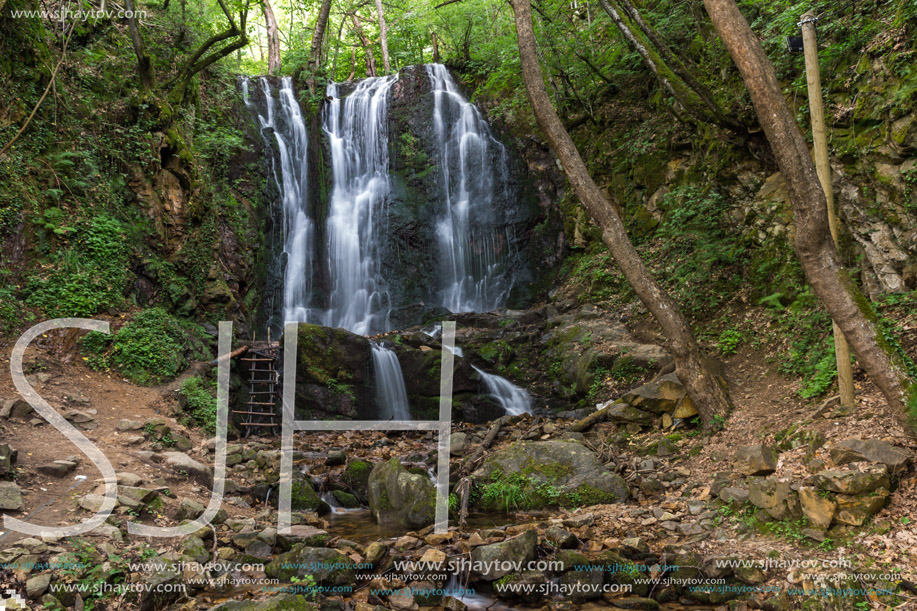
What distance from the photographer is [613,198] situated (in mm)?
12766

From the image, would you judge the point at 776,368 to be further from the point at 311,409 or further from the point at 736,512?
the point at 311,409

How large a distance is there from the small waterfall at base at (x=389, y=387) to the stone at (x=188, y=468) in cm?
→ 446

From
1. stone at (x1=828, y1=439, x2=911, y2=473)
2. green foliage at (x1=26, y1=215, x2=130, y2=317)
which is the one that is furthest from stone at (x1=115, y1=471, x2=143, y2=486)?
stone at (x1=828, y1=439, x2=911, y2=473)

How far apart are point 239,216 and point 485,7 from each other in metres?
10.2

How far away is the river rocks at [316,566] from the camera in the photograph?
4.24 metres

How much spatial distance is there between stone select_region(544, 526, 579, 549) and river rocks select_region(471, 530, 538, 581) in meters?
0.20

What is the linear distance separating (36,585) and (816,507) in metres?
5.48

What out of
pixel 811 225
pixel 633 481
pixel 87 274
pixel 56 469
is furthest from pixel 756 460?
pixel 87 274

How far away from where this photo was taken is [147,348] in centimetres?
846

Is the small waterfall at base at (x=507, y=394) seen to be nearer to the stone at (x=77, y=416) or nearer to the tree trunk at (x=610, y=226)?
the tree trunk at (x=610, y=226)

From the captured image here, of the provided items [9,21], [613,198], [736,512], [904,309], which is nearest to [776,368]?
[904,309]

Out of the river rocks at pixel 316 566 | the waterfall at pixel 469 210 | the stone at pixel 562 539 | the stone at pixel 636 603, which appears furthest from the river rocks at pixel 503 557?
the waterfall at pixel 469 210

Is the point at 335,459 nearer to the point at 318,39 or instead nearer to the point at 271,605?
the point at 271,605

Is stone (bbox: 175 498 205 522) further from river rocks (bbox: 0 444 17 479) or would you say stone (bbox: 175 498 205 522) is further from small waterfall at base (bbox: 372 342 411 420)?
small waterfall at base (bbox: 372 342 411 420)
